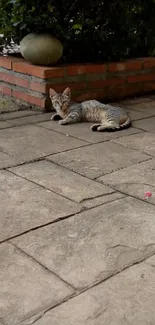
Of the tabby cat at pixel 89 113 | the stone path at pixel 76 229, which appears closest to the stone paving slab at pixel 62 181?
the stone path at pixel 76 229

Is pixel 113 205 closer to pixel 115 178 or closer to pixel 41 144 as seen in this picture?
pixel 115 178

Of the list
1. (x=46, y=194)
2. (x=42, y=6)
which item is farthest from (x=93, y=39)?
(x=46, y=194)

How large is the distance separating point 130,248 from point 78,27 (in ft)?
10.7

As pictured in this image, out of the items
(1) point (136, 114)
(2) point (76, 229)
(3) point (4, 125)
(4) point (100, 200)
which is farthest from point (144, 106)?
(2) point (76, 229)

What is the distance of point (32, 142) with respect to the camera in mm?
3510

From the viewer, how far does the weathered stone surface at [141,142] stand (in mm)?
3451

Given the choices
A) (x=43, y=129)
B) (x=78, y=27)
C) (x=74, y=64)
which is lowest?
(x=43, y=129)

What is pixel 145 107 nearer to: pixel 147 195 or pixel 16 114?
pixel 16 114

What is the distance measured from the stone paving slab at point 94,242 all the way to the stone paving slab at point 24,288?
5 centimetres

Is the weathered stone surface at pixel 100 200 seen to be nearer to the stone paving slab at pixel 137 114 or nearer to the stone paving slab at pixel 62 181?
the stone paving slab at pixel 62 181

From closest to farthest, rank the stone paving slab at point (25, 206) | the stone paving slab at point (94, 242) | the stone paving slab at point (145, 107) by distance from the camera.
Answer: the stone paving slab at point (94, 242) → the stone paving slab at point (25, 206) → the stone paving slab at point (145, 107)

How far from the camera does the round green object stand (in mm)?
4281

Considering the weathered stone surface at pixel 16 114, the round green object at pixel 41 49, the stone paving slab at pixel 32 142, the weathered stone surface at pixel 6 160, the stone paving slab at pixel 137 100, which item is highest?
the round green object at pixel 41 49

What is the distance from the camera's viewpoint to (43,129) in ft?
12.6
